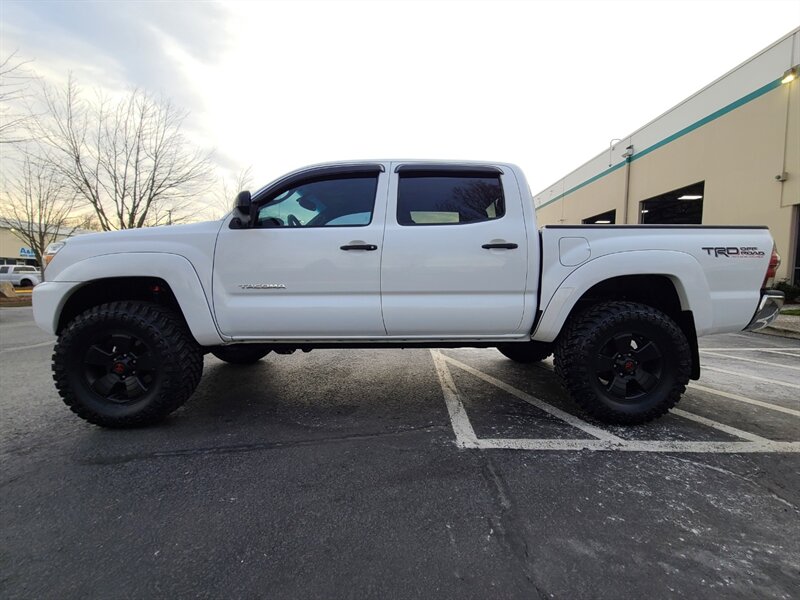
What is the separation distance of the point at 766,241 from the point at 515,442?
2.50 m

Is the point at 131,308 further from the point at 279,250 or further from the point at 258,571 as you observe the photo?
the point at 258,571

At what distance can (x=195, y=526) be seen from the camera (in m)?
2.02

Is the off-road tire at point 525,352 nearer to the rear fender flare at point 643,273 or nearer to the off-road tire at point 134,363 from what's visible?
the rear fender flare at point 643,273

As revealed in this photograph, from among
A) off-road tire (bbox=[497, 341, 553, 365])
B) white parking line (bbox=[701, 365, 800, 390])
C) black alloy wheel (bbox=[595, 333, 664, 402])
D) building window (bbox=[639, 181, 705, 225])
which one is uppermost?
building window (bbox=[639, 181, 705, 225])

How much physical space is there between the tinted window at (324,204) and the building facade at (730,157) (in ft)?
47.3

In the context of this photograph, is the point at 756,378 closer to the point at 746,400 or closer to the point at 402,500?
the point at 746,400

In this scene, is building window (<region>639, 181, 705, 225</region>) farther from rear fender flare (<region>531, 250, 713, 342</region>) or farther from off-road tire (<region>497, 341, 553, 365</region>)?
rear fender flare (<region>531, 250, 713, 342</region>)

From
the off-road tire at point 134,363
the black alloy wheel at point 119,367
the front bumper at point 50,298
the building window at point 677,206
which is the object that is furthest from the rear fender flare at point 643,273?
the building window at point 677,206

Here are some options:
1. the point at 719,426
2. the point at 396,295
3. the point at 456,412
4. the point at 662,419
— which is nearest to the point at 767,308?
the point at 719,426

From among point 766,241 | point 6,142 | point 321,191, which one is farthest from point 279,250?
A: point 6,142

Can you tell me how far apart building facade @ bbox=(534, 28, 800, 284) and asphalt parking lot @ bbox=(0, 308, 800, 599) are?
1206 centimetres

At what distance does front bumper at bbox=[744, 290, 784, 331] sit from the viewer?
3154 mm

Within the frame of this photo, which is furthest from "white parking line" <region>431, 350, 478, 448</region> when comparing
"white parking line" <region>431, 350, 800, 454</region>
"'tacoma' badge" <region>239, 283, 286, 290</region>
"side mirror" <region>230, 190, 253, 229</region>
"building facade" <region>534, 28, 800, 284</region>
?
"building facade" <region>534, 28, 800, 284</region>

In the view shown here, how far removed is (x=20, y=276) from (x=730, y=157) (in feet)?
140
